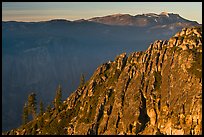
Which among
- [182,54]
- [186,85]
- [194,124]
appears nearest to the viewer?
[194,124]

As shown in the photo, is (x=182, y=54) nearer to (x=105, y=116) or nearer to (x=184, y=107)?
(x=184, y=107)

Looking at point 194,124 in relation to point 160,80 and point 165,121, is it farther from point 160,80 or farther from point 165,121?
point 160,80

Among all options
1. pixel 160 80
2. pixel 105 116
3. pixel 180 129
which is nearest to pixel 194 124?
pixel 180 129

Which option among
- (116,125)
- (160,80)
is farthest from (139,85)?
(116,125)

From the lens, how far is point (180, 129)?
168250 millimetres

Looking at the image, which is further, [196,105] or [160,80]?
[160,80]

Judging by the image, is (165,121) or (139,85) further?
(139,85)

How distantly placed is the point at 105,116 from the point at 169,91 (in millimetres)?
33382

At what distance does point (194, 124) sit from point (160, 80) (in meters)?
33.1

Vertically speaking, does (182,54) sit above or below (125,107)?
above

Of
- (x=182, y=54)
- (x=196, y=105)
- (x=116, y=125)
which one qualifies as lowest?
(x=116, y=125)

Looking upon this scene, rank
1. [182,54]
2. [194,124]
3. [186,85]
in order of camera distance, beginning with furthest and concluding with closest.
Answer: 1. [182,54]
2. [186,85]
3. [194,124]

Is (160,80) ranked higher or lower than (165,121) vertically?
higher

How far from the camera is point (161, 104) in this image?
18238cm
